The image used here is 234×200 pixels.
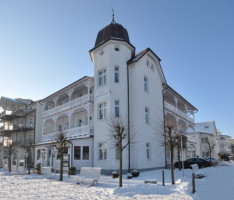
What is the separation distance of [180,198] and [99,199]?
129 inches

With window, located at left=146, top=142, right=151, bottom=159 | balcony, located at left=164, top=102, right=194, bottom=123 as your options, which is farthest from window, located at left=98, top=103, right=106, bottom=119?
balcony, located at left=164, top=102, right=194, bottom=123

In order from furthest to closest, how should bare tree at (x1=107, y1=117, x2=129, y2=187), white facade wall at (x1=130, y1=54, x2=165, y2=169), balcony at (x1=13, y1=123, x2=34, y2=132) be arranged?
balcony at (x1=13, y1=123, x2=34, y2=132) < white facade wall at (x1=130, y1=54, x2=165, y2=169) < bare tree at (x1=107, y1=117, x2=129, y2=187)

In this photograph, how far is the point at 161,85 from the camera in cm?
2739

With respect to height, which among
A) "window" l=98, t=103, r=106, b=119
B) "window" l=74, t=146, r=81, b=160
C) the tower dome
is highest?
the tower dome

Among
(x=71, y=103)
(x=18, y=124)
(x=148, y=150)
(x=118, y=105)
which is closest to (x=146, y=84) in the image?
(x=118, y=105)

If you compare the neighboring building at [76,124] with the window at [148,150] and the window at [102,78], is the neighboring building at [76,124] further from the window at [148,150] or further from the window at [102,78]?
the window at [148,150]

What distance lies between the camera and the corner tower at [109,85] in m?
20.5

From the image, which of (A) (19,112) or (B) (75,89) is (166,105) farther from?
(A) (19,112)

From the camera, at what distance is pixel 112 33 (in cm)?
2288

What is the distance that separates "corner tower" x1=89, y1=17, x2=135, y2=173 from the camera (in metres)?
20.5

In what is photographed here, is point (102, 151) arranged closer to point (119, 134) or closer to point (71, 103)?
point (119, 134)

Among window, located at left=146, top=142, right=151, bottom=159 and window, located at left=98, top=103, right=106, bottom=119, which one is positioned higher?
window, located at left=98, top=103, right=106, bottom=119

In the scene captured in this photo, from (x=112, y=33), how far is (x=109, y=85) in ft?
18.1

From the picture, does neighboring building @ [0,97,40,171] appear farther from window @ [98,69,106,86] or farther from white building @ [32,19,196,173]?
window @ [98,69,106,86]
